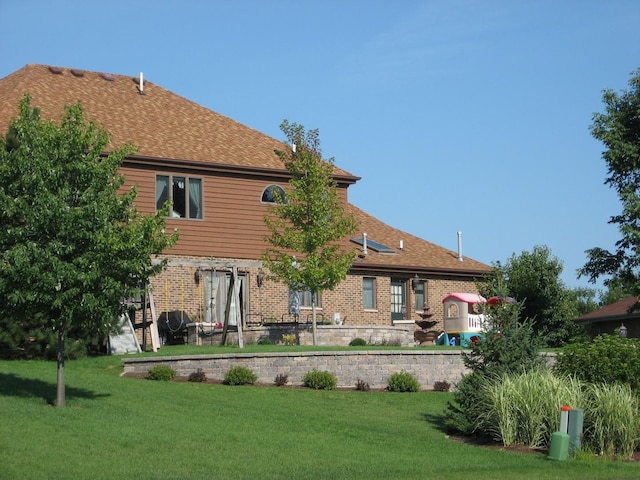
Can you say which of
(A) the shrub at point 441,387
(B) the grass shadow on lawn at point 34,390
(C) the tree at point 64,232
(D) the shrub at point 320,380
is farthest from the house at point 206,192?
(C) the tree at point 64,232

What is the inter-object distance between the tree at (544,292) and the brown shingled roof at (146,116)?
7.49m

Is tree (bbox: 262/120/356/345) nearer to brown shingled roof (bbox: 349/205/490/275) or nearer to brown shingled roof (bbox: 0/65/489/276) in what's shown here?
brown shingled roof (bbox: 0/65/489/276)

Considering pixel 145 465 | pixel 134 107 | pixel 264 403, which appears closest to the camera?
pixel 145 465

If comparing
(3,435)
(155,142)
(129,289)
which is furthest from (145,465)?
(155,142)

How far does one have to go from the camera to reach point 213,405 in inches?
830

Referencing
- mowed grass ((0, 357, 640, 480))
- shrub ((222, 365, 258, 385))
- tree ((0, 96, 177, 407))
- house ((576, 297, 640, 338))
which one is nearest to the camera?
mowed grass ((0, 357, 640, 480))

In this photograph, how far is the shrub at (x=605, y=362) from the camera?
2022 cm

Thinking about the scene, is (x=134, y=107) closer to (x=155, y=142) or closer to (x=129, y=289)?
(x=155, y=142)

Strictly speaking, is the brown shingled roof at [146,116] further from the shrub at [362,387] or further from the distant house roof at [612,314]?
the distant house roof at [612,314]

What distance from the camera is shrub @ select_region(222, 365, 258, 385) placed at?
2439 centimetres

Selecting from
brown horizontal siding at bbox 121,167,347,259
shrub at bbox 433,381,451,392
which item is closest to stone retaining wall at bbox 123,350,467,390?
shrub at bbox 433,381,451,392

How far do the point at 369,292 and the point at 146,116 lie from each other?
1044 cm

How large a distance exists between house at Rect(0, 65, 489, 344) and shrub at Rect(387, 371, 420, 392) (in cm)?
707

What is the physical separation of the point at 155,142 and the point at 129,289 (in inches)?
558
